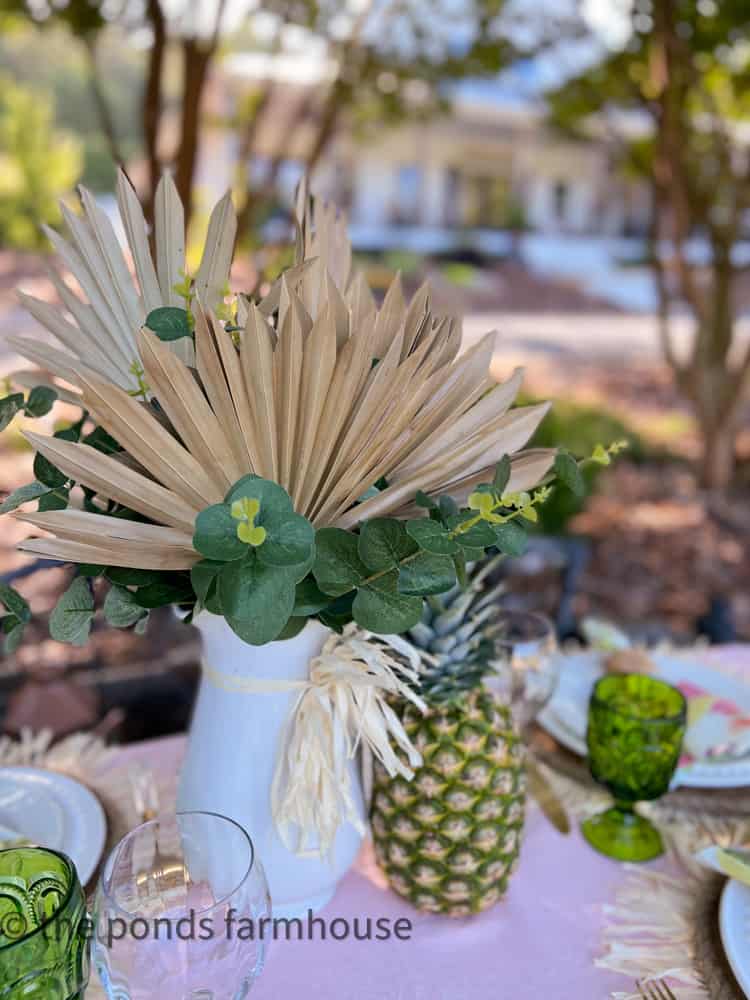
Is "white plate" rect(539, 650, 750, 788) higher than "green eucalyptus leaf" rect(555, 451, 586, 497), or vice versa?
"green eucalyptus leaf" rect(555, 451, 586, 497)

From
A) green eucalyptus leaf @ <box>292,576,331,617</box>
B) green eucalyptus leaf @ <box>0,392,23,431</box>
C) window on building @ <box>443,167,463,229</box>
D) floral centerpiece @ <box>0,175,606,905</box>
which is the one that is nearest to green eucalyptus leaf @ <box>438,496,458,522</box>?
floral centerpiece @ <box>0,175,606,905</box>

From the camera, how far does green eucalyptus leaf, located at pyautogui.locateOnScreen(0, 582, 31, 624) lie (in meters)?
0.67

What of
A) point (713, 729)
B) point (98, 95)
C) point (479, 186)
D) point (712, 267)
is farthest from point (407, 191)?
point (713, 729)

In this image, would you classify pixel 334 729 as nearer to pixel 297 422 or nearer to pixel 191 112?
pixel 297 422

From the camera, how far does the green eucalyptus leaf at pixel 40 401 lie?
2.47 ft

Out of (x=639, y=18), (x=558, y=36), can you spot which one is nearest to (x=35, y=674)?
(x=558, y=36)

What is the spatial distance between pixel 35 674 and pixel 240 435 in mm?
1978

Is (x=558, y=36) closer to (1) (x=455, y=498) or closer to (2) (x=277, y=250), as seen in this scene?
(2) (x=277, y=250)

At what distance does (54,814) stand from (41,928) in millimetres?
380

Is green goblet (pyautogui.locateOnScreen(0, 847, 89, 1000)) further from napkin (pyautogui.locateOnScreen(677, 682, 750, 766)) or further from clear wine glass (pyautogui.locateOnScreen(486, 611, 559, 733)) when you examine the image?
napkin (pyautogui.locateOnScreen(677, 682, 750, 766))

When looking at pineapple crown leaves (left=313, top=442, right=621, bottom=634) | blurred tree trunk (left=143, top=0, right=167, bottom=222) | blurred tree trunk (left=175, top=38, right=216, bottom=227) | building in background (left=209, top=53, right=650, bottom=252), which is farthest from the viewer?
building in background (left=209, top=53, right=650, bottom=252)

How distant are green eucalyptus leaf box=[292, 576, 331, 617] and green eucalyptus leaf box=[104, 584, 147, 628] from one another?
12 cm

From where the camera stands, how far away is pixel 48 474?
68 centimetres

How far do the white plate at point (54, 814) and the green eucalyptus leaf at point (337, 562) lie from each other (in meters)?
0.40
